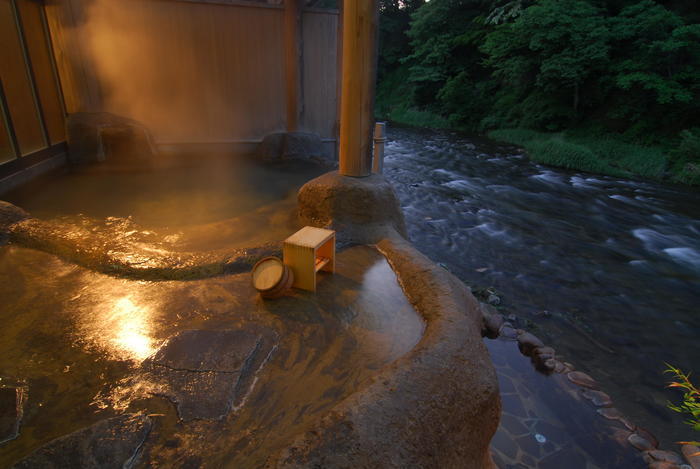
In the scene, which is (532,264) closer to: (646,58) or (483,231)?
(483,231)

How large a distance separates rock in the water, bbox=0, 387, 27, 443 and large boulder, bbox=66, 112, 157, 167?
5.87 meters

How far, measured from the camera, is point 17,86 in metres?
5.98

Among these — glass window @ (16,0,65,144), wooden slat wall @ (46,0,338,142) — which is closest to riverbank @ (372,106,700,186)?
wooden slat wall @ (46,0,338,142)

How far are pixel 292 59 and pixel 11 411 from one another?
7407 millimetres

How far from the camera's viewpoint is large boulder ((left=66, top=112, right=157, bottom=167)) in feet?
23.8

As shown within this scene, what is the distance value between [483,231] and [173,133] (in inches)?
260

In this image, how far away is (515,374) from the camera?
4422 mm

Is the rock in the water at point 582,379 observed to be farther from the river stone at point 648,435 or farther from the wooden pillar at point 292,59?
the wooden pillar at point 292,59

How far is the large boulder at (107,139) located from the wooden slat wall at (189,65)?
1.13 feet

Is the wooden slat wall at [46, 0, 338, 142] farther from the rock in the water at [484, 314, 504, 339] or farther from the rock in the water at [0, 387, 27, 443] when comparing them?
the rock in the water at [0, 387, 27, 443]

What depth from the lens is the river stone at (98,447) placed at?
6.23 ft

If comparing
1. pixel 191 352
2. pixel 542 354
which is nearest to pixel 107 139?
pixel 191 352

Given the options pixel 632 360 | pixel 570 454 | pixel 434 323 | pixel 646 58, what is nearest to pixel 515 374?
pixel 570 454

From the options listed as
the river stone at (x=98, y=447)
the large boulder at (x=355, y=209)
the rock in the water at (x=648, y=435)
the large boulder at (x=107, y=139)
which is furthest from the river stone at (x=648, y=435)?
the large boulder at (x=107, y=139)
